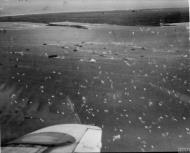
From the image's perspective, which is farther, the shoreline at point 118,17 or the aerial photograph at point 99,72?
the shoreline at point 118,17

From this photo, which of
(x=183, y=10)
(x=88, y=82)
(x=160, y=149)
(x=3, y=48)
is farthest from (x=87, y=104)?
Result: (x=183, y=10)

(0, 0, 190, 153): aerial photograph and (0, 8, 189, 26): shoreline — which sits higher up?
(0, 8, 189, 26): shoreline

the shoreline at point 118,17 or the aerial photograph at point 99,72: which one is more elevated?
the shoreline at point 118,17

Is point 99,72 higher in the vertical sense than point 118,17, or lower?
lower

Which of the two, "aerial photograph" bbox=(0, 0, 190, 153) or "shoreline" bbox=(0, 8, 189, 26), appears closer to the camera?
"aerial photograph" bbox=(0, 0, 190, 153)

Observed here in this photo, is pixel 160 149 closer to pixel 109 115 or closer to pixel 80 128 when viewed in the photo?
pixel 109 115

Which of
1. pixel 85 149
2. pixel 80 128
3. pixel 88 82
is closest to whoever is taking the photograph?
pixel 85 149

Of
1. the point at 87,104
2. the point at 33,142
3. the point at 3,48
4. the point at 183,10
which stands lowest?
the point at 33,142

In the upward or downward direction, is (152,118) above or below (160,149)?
above
